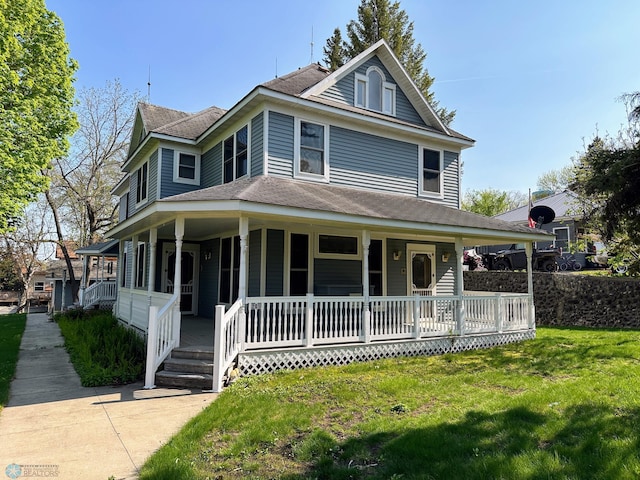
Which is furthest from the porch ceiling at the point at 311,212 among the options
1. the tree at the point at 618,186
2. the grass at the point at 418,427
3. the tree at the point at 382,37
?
the tree at the point at 382,37

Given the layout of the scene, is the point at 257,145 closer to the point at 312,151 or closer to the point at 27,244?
the point at 312,151

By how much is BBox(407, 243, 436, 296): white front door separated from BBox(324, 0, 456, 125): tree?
47.9 feet

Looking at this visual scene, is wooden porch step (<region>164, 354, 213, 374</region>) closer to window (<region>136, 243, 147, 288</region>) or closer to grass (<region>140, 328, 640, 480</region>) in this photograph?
grass (<region>140, 328, 640, 480</region>)

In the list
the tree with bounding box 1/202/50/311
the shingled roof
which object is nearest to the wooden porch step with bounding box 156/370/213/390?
the shingled roof

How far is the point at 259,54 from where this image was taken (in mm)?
13555

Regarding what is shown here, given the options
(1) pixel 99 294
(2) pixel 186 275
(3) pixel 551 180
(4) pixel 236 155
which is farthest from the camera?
(3) pixel 551 180

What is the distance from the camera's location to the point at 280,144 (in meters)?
10.2

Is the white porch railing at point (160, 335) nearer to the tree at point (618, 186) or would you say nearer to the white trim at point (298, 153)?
the white trim at point (298, 153)

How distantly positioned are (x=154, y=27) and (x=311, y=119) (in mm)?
5850

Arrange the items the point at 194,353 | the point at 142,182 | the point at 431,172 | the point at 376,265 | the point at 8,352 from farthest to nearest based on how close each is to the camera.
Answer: the point at 142,182
the point at 431,172
the point at 376,265
the point at 8,352
the point at 194,353

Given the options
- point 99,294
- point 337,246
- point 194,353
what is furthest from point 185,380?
point 99,294

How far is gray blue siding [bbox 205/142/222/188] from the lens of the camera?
40.3 ft

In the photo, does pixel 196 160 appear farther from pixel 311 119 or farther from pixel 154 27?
pixel 311 119

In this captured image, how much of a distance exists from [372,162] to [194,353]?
7159 mm
